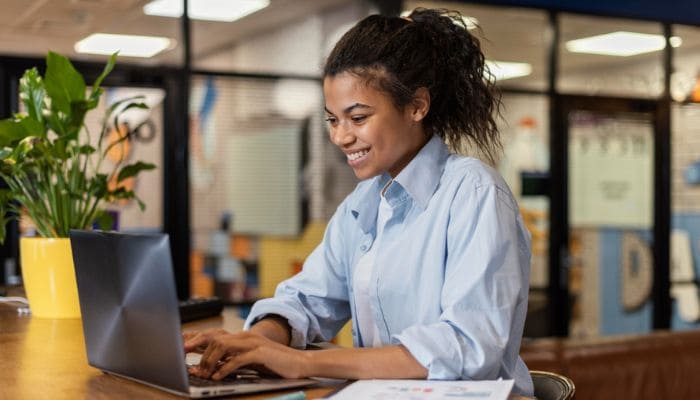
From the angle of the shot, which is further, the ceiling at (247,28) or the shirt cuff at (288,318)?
the ceiling at (247,28)

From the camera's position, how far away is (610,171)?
6.89 metres

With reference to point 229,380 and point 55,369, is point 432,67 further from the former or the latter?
point 55,369

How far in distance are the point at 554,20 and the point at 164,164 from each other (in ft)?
9.22

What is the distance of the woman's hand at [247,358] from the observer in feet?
4.78

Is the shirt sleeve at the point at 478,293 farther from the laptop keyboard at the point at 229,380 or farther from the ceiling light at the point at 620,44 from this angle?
the ceiling light at the point at 620,44

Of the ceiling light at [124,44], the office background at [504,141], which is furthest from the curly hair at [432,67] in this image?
the ceiling light at [124,44]

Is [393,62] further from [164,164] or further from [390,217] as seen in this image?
[164,164]

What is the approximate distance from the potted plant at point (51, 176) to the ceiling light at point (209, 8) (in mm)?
3040

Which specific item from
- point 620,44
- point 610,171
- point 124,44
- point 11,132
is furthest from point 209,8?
point 11,132

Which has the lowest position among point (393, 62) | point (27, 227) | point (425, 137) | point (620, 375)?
point (620, 375)

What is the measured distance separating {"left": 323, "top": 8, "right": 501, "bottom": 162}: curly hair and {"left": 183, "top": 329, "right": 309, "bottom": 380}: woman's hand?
1.72 feet

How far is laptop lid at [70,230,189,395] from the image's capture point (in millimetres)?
1324

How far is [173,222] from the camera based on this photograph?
225 inches

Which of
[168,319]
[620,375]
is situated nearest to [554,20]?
[620,375]
